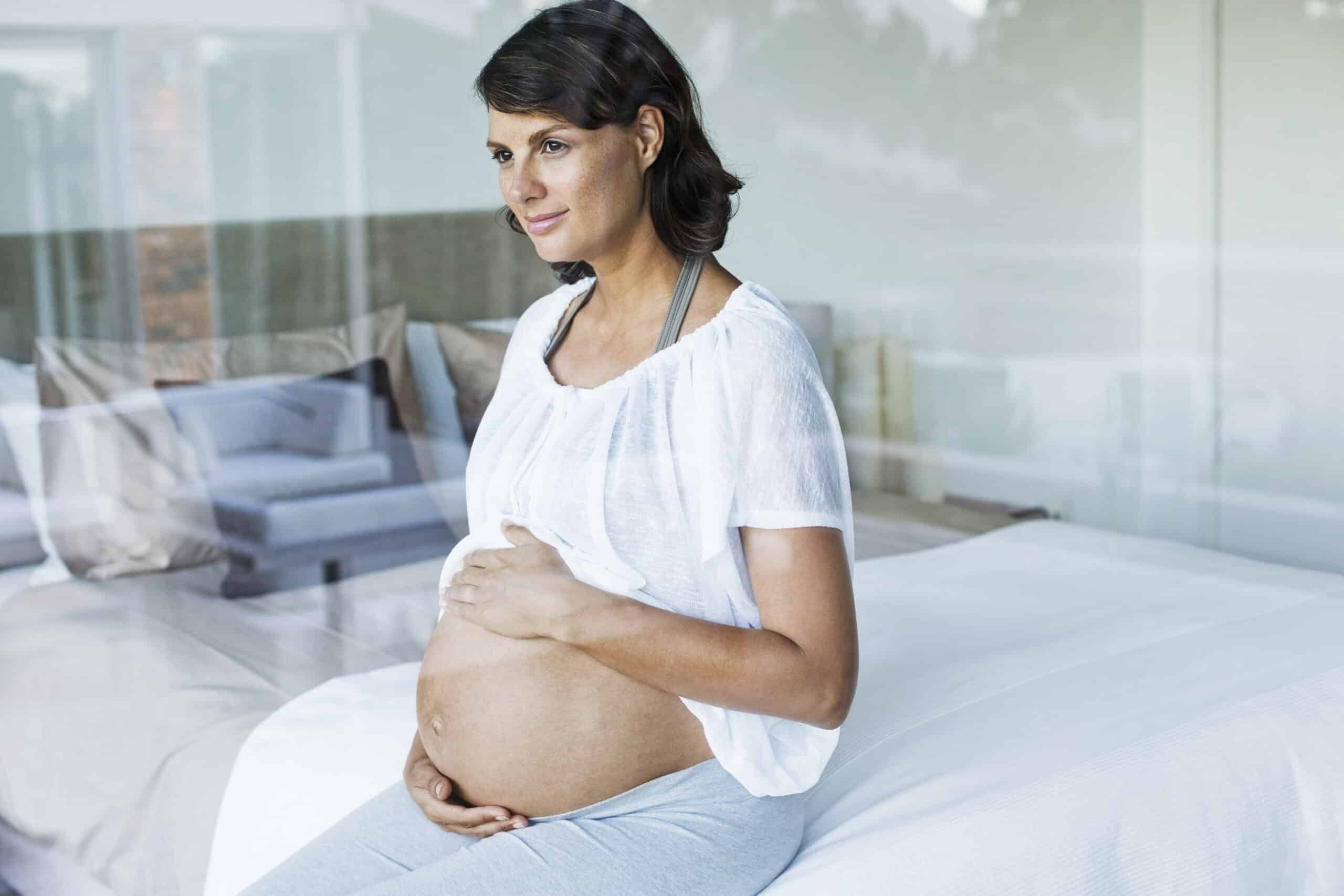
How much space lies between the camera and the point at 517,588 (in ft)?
4.62

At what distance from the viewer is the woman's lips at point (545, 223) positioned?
1.46m

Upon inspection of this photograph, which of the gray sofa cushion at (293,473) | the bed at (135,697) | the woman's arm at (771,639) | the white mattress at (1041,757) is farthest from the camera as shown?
the gray sofa cushion at (293,473)

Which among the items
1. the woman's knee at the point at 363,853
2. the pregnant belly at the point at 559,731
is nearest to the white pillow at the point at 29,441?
the woman's knee at the point at 363,853

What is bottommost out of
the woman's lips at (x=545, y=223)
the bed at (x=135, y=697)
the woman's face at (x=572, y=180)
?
the bed at (x=135, y=697)

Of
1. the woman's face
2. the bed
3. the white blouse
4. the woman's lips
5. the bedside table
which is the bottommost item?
the bed

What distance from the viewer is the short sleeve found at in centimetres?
131

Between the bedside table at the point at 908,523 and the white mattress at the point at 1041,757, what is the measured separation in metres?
0.36

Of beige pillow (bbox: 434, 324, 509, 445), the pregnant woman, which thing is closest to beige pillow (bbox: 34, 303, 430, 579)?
beige pillow (bbox: 434, 324, 509, 445)

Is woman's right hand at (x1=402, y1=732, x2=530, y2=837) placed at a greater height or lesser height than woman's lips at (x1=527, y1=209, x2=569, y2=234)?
lesser

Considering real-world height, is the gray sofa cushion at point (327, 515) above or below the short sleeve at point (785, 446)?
below

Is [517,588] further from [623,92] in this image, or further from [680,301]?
[623,92]

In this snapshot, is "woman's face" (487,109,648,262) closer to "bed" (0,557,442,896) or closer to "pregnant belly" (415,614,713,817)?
"pregnant belly" (415,614,713,817)

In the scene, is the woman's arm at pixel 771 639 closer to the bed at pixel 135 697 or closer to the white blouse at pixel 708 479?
the white blouse at pixel 708 479

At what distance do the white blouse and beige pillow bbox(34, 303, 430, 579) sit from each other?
1.11 meters
